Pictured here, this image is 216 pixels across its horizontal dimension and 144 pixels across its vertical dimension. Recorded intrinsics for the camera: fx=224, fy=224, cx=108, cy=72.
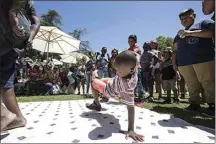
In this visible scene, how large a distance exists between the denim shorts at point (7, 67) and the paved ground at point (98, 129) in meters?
0.59

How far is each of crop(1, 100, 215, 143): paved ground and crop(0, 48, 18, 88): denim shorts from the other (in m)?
0.59

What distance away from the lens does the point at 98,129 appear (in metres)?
2.90

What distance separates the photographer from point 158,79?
6891 millimetres

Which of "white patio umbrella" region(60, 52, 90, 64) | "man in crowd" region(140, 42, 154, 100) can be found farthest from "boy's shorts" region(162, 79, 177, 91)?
"white patio umbrella" region(60, 52, 90, 64)

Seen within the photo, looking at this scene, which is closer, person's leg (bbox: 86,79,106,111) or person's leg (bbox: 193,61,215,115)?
person's leg (bbox: 86,79,106,111)

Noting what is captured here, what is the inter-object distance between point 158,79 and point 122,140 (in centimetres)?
468

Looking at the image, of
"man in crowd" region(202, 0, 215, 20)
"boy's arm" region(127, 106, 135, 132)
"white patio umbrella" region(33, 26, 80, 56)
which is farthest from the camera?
"white patio umbrella" region(33, 26, 80, 56)

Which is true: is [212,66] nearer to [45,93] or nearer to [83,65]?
[45,93]

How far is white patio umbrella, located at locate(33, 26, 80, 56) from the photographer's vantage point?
1032 centimetres

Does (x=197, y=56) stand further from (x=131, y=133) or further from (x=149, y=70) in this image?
(x=149, y=70)

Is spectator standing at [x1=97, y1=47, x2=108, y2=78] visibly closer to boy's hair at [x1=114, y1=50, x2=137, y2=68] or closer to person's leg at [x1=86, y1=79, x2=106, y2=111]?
person's leg at [x1=86, y1=79, x2=106, y2=111]

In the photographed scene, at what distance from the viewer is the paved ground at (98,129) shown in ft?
8.20

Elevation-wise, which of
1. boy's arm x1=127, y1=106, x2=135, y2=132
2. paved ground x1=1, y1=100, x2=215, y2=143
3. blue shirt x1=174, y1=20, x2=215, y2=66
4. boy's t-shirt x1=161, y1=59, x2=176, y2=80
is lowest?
paved ground x1=1, y1=100, x2=215, y2=143

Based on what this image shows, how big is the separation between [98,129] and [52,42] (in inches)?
327
